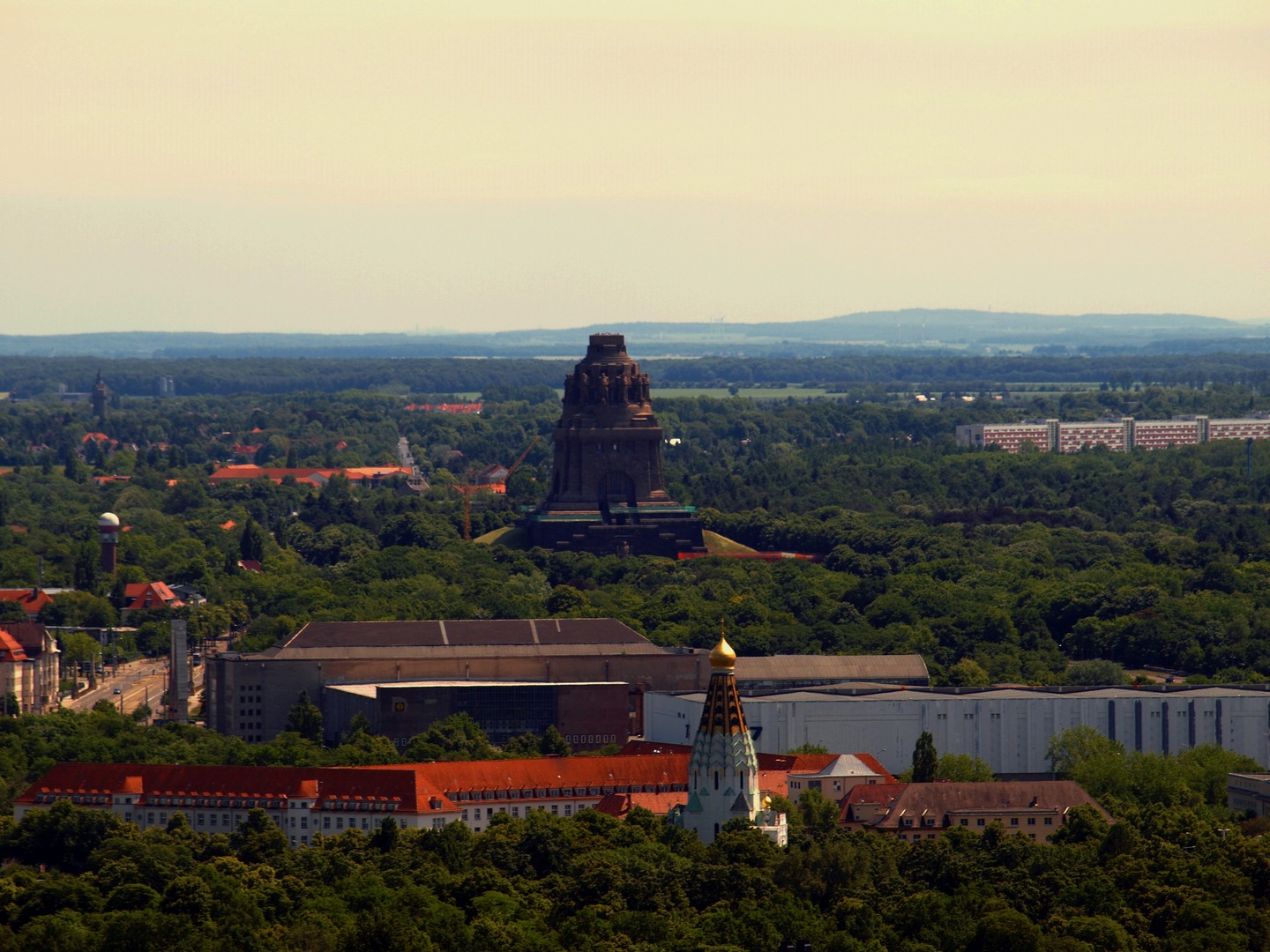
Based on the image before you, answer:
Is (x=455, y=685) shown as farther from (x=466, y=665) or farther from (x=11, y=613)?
(x=11, y=613)

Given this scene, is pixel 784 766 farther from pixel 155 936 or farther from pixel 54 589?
pixel 54 589

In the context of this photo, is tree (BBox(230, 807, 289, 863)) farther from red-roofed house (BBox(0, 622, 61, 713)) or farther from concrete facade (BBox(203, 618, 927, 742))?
red-roofed house (BBox(0, 622, 61, 713))

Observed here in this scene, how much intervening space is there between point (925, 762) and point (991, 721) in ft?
37.0

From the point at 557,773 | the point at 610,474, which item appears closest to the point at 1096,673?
the point at 557,773

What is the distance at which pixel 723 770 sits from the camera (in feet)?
357

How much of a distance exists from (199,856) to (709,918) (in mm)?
18924

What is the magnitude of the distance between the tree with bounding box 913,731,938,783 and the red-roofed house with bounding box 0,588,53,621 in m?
65.5

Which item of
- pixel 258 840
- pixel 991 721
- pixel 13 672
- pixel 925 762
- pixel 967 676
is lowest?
pixel 13 672

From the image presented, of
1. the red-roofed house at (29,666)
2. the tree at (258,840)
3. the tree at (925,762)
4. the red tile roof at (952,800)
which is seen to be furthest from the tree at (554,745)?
the red-roofed house at (29,666)

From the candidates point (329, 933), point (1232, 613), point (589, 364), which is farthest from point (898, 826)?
point (589, 364)

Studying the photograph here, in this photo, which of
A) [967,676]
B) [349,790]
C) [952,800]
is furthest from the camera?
[967,676]

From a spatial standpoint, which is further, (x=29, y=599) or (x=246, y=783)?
(x=29, y=599)

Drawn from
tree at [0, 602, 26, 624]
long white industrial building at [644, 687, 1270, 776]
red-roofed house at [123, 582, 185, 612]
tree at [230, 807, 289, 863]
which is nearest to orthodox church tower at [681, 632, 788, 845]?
tree at [230, 807, 289, 863]

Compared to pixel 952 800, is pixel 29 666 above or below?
A: below
